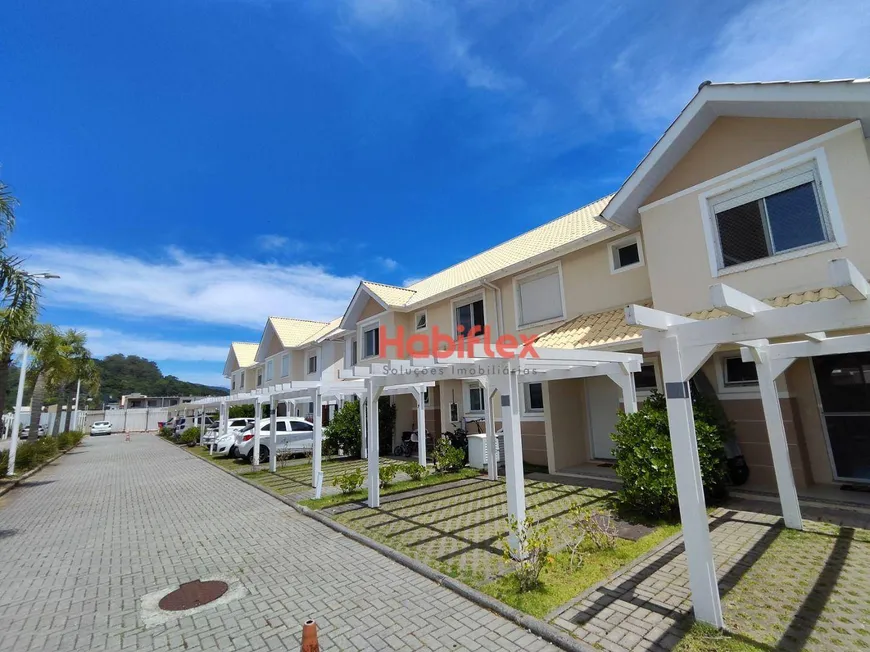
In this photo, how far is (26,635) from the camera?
13.6 feet

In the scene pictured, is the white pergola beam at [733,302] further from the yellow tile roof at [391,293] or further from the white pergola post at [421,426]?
the yellow tile roof at [391,293]

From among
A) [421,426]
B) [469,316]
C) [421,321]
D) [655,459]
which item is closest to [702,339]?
[655,459]

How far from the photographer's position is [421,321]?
17.9 meters

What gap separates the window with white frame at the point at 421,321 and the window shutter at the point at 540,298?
16.3ft

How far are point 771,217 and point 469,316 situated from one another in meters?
9.44

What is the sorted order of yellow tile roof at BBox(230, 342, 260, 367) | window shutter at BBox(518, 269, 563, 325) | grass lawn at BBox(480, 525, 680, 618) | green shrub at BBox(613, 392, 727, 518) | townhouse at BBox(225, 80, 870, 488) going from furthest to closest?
yellow tile roof at BBox(230, 342, 260, 367)
window shutter at BBox(518, 269, 563, 325)
townhouse at BBox(225, 80, 870, 488)
green shrub at BBox(613, 392, 727, 518)
grass lawn at BBox(480, 525, 680, 618)

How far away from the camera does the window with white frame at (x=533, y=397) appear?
12688 millimetres

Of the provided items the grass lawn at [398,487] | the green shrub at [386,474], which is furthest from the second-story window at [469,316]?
the green shrub at [386,474]

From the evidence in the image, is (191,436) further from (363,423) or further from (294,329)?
(363,423)

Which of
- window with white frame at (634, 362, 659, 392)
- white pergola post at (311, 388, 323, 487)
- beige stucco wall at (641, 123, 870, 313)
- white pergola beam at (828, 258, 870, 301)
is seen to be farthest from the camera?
window with white frame at (634, 362, 659, 392)

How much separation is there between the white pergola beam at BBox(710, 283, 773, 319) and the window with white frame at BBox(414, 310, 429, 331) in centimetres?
1398

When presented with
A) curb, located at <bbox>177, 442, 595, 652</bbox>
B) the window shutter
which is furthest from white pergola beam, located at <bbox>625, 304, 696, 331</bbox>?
the window shutter

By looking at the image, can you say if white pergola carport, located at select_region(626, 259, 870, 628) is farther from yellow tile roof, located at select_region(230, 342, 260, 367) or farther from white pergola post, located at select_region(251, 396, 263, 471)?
yellow tile roof, located at select_region(230, 342, 260, 367)

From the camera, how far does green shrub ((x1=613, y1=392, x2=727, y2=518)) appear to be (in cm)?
682
